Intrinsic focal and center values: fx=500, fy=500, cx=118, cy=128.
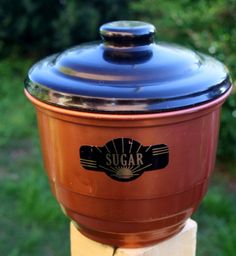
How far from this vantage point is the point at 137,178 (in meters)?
1.19

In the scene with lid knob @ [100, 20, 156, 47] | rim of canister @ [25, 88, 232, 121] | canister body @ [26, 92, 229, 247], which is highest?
lid knob @ [100, 20, 156, 47]

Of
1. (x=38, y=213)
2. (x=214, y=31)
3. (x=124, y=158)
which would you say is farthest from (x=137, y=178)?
(x=214, y=31)

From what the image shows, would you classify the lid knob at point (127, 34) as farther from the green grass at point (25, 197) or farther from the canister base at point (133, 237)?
the green grass at point (25, 197)

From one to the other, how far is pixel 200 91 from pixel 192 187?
257mm

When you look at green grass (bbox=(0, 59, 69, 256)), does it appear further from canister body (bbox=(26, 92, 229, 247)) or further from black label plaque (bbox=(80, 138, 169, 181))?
black label plaque (bbox=(80, 138, 169, 181))

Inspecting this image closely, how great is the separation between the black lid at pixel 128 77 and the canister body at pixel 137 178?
1.0 inches

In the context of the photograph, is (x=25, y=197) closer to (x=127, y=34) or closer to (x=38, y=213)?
(x=38, y=213)

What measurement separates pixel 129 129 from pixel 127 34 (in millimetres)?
253

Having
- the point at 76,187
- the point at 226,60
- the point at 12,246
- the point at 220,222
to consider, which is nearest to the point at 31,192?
the point at 12,246

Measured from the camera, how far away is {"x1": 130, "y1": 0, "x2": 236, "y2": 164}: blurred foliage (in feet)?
10.7

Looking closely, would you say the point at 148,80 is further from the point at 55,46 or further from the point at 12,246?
the point at 55,46

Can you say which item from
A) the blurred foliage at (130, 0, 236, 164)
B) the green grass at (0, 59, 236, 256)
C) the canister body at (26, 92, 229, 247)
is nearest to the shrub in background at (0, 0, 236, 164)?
the blurred foliage at (130, 0, 236, 164)

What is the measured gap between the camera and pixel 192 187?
1276 millimetres

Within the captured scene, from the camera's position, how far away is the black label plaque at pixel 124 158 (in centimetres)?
115
